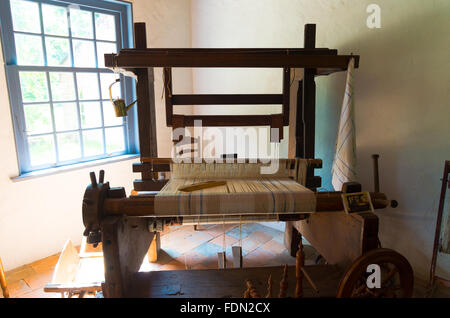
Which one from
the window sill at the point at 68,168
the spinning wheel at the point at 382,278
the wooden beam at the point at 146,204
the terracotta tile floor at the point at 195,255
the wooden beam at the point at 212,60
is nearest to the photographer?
the spinning wheel at the point at 382,278

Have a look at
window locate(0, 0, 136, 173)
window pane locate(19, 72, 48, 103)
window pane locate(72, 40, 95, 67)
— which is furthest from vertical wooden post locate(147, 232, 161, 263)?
window pane locate(72, 40, 95, 67)

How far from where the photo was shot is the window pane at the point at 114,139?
12.0 ft

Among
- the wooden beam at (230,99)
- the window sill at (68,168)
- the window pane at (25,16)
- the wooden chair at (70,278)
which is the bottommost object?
the wooden chair at (70,278)

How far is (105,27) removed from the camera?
346cm

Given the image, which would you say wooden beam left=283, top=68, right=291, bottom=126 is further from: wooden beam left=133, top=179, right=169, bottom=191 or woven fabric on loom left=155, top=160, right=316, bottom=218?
wooden beam left=133, top=179, right=169, bottom=191

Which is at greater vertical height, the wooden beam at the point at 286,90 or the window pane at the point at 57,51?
the window pane at the point at 57,51

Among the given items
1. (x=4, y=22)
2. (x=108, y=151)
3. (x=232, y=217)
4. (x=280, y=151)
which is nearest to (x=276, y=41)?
(x=280, y=151)

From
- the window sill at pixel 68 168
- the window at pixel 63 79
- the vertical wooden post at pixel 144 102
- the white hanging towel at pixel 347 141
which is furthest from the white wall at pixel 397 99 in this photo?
the window sill at pixel 68 168

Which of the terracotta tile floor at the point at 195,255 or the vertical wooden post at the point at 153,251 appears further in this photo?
the vertical wooden post at the point at 153,251

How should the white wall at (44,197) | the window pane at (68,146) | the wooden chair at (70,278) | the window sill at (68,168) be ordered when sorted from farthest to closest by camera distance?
the window pane at (68,146) → the window sill at (68,168) → the white wall at (44,197) → the wooden chair at (70,278)

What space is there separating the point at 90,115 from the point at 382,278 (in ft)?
10.7

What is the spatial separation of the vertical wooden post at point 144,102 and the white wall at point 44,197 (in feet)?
4.49

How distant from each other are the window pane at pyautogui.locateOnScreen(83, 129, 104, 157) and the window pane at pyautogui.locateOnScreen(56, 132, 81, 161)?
0.08 metres

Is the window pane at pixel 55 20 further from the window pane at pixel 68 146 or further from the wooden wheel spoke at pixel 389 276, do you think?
the wooden wheel spoke at pixel 389 276
